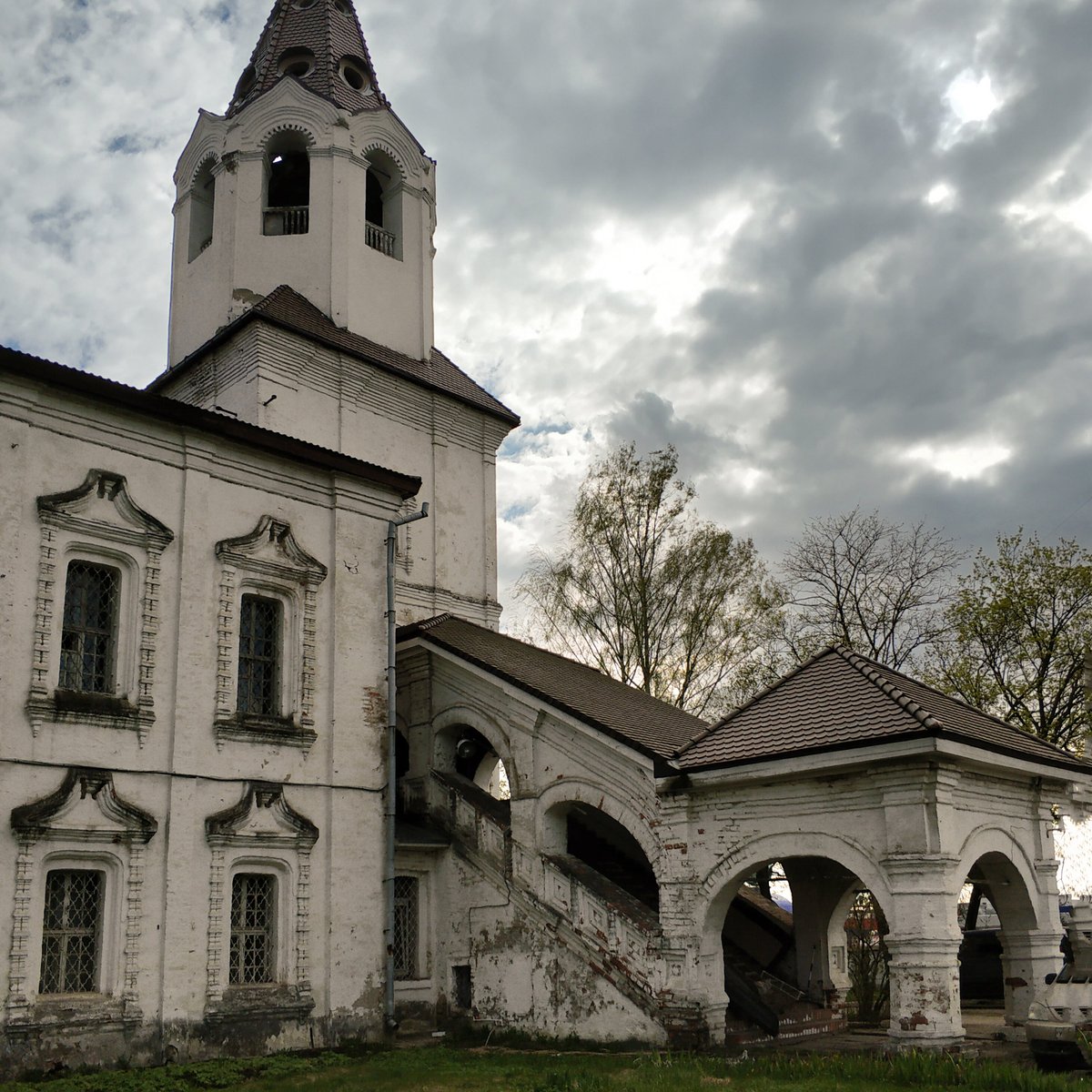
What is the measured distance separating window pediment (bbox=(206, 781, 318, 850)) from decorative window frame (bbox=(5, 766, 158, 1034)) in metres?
0.82

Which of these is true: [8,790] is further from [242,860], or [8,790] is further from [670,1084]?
[670,1084]

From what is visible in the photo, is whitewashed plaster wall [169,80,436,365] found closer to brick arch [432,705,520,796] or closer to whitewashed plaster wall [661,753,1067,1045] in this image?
brick arch [432,705,520,796]

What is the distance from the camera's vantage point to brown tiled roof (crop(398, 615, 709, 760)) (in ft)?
48.1

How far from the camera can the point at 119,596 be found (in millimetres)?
13156

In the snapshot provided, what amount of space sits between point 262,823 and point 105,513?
158 inches

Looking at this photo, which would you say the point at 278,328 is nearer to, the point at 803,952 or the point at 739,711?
the point at 739,711

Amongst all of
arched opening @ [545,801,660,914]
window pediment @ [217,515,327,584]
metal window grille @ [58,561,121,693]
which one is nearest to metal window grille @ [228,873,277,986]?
metal window grille @ [58,561,121,693]

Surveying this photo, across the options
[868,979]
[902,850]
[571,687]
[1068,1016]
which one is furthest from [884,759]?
[868,979]

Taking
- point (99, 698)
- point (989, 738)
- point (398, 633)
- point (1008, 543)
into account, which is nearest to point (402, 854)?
point (398, 633)

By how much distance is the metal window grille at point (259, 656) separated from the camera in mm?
14305

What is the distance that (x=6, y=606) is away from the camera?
1193 centimetres

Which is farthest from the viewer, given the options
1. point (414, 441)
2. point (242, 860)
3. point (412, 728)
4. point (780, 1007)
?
point (414, 441)

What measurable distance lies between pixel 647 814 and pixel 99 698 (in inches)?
254

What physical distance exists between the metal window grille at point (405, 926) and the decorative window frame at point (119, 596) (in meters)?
4.67
